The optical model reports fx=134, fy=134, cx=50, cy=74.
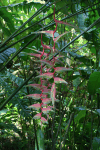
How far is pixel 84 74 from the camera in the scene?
95cm

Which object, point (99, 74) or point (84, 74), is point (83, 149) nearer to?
point (84, 74)

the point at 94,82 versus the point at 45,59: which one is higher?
the point at 45,59

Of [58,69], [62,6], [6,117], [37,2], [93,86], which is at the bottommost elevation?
[6,117]

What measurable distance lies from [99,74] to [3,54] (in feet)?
1.40

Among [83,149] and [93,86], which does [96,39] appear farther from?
[83,149]

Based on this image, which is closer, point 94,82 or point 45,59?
point 45,59

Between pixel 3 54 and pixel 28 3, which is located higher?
pixel 28 3

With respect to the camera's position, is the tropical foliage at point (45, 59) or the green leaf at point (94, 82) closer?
the tropical foliage at point (45, 59)

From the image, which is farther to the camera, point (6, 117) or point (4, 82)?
point (6, 117)

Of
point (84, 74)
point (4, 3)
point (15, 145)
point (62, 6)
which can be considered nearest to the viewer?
point (62, 6)

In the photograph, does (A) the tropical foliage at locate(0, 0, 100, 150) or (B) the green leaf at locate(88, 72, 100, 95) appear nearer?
(A) the tropical foliage at locate(0, 0, 100, 150)

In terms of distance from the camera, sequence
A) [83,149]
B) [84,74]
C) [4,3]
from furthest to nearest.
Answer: [83,149] → [84,74] → [4,3]

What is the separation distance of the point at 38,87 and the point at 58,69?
0.08m

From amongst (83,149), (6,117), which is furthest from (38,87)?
(83,149)
